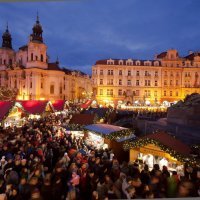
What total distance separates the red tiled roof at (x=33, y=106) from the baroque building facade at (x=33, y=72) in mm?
25611

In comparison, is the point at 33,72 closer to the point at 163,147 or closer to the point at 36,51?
the point at 36,51

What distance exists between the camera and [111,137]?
881 cm

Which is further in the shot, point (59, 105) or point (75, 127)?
point (59, 105)

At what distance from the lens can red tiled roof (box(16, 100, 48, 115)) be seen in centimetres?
1625

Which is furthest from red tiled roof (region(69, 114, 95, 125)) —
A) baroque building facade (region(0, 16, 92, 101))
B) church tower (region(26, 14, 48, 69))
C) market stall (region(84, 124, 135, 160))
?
church tower (region(26, 14, 48, 69))

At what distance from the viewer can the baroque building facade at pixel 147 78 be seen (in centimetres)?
3941

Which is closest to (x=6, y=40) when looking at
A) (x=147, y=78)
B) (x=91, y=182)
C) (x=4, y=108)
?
(x=147, y=78)

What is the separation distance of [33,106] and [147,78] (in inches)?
1050

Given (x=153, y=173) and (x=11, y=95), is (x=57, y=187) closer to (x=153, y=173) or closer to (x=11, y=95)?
(x=153, y=173)

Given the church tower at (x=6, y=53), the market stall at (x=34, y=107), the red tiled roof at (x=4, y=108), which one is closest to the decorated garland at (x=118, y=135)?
the red tiled roof at (x=4, y=108)

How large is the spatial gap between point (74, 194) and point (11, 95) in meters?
36.8

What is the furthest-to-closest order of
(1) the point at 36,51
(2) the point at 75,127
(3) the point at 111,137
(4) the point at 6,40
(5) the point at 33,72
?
(4) the point at 6,40, (1) the point at 36,51, (5) the point at 33,72, (2) the point at 75,127, (3) the point at 111,137

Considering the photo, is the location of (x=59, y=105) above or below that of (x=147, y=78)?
below

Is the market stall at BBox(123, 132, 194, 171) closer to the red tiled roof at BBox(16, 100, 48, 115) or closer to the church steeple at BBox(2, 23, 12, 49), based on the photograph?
the red tiled roof at BBox(16, 100, 48, 115)
